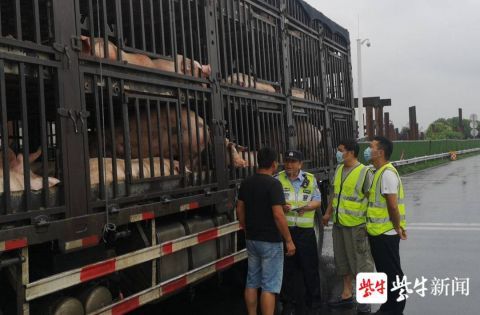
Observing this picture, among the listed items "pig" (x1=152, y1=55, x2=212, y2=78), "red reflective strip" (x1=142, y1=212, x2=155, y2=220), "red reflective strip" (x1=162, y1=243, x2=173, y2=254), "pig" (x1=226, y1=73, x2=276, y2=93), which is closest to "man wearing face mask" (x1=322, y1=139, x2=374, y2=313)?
"pig" (x1=226, y1=73, x2=276, y2=93)

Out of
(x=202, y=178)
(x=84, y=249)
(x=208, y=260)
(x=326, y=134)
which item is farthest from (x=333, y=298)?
(x=84, y=249)

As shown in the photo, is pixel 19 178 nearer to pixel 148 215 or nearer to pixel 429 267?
pixel 148 215

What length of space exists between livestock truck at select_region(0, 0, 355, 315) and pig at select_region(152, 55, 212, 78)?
10 millimetres

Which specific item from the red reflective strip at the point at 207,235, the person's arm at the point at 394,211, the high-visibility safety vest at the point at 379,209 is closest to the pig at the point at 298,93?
the high-visibility safety vest at the point at 379,209

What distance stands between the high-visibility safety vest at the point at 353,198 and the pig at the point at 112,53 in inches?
96.7

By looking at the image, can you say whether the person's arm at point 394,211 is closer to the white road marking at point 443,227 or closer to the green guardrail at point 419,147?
the white road marking at point 443,227

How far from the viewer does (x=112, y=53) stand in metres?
3.74

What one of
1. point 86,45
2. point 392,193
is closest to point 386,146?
point 392,193

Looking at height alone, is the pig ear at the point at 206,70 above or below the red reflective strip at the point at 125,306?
above

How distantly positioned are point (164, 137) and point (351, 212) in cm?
224

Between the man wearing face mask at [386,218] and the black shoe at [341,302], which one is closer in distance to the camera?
the man wearing face mask at [386,218]

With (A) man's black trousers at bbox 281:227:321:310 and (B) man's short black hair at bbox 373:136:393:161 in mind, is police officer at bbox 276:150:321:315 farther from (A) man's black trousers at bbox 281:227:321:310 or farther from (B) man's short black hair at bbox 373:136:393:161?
(B) man's short black hair at bbox 373:136:393:161

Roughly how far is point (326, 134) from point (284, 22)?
197cm

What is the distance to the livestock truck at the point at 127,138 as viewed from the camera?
307 cm
